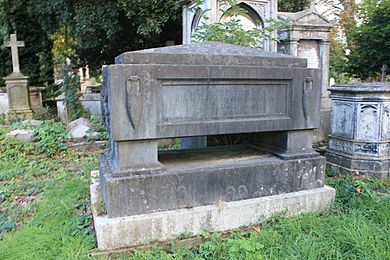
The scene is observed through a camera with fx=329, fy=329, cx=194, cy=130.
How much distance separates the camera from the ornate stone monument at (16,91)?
995cm

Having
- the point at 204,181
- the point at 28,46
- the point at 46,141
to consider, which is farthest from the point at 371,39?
the point at 28,46

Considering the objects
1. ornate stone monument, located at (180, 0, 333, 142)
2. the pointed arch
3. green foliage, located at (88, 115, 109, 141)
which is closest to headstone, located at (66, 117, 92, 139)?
green foliage, located at (88, 115, 109, 141)

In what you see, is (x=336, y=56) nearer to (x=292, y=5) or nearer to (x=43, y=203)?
(x=292, y=5)

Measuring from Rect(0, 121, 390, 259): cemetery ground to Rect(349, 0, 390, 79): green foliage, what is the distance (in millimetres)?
4845

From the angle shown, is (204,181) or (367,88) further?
(367,88)

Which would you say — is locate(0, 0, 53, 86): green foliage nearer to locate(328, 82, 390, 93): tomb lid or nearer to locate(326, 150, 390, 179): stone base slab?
locate(328, 82, 390, 93): tomb lid

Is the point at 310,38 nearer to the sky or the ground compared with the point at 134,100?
nearer to the sky

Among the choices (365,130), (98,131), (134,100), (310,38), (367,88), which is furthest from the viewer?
(310,38)

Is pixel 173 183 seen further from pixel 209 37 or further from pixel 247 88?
pixel 209 37

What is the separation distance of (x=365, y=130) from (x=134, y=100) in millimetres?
3202

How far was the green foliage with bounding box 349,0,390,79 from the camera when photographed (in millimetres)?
7469

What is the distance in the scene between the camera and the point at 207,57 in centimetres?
256

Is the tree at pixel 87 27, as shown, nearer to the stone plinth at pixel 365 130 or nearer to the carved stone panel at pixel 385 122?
the stone plinth at pixel 365 130

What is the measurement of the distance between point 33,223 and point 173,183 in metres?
1.33
